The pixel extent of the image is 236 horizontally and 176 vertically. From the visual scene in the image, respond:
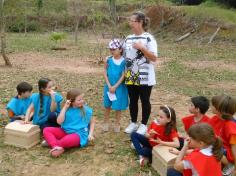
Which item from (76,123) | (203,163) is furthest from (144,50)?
(203,163)

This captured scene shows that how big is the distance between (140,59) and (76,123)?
1053 millimetres

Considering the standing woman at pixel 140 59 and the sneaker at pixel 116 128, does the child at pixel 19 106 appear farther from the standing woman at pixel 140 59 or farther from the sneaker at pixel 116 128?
the standing woman at pixel 140 59

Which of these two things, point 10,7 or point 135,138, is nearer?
point 135,138

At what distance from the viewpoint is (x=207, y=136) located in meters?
2.92

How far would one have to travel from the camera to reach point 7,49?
47.4 feet


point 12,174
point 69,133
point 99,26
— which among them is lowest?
point 12,174

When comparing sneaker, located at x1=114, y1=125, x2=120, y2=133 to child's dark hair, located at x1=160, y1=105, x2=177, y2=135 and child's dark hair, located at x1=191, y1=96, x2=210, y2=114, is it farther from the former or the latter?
child's dark hair, located at x1=191, y1=96, x2=210, y2=114

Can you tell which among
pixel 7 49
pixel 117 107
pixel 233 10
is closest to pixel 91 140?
pixel 117 107

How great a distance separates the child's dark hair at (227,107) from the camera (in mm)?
3405

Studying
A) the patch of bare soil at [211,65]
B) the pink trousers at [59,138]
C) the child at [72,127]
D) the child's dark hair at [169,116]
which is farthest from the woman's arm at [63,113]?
the patch of bare soil at [211,65]

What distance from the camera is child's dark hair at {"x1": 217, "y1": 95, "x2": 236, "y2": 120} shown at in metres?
3.41

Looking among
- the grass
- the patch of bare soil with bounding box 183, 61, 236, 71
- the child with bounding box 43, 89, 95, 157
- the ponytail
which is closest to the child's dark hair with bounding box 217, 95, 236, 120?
the ponytail

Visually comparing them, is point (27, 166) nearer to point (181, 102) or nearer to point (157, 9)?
point (181, 102)

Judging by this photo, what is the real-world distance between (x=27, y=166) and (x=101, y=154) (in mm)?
813
